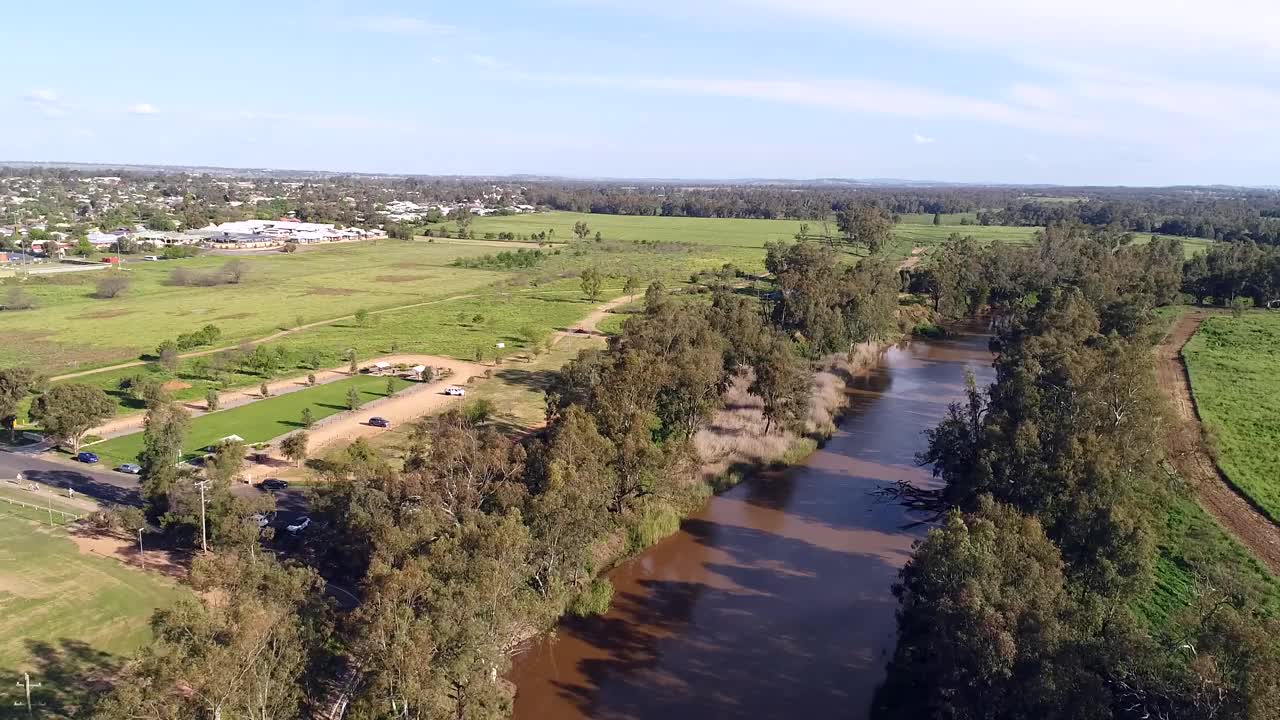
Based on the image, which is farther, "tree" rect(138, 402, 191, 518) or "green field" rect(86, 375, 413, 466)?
"green field" rect(86, 375, 413, 466)

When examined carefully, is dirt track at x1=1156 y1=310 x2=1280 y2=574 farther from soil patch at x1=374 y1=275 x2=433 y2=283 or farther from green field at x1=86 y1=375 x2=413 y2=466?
soil patch at x1=374 y1=275 x2=433 y2=283

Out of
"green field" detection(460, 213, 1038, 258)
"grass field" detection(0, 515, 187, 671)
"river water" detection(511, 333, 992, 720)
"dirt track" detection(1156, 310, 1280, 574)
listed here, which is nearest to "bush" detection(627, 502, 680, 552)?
"river water" detection(511, 333, 992, 720)

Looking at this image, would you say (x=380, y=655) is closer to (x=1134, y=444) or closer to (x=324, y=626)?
(x=324, y=626)

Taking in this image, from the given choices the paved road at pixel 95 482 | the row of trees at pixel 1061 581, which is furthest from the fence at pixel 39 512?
the row of trees at pixel 1061 581

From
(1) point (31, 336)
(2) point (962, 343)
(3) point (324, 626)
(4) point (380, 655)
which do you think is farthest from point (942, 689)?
(1) point (31, 336)

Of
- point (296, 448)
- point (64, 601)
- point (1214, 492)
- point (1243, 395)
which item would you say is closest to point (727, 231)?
point (1243, 395)
